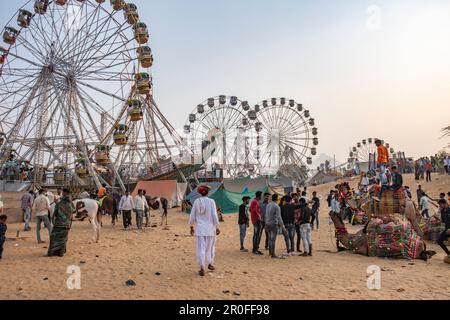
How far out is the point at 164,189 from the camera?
83.4 feet

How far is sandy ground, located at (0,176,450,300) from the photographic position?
5789 millimetres

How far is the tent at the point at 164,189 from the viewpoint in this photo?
25250mm

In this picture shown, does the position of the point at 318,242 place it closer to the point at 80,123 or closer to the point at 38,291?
the point at 38,291

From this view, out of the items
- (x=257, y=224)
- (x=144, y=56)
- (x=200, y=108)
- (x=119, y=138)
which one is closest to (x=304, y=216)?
(x=257, y=224)

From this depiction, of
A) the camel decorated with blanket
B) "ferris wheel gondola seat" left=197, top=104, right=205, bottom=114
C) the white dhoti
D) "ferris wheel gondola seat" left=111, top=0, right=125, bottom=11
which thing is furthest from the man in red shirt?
"ferris wheel gondola seat" left=197, top=104, right=205, bottom=114

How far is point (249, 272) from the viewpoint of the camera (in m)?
7.30

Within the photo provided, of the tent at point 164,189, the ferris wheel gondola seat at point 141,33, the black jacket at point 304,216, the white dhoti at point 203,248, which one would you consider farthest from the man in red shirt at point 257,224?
the ferris wheel gondola seat at point 141,33

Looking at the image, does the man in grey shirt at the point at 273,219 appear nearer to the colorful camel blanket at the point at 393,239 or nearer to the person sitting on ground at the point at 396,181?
the colorful camel blanket at the point at 393,239

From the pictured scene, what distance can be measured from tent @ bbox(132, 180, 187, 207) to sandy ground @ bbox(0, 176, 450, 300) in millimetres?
14258

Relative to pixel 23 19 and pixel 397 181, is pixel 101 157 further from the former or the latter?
pixel 397 181

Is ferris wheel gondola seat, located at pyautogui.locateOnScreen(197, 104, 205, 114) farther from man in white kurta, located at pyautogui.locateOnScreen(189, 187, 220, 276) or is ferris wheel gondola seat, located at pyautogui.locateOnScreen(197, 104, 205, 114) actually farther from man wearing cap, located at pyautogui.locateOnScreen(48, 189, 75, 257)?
man in white kurta, located at pyautogui.locateOnScreen(189, 187, 220, 276)

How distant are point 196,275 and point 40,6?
2507 cm

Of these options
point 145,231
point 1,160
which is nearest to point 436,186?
point 145,231
